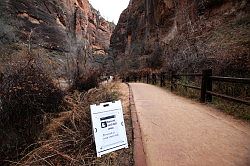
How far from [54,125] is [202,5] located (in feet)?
44.9

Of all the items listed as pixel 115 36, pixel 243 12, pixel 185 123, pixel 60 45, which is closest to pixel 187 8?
pixel 243 12

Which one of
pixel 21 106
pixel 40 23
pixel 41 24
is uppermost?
pixel 40 23

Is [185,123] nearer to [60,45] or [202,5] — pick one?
[202,5]

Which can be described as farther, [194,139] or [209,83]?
[209,83]

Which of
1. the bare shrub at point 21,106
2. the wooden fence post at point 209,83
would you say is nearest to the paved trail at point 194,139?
the wooden fence post at point 209,83

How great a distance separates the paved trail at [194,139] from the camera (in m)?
2.99

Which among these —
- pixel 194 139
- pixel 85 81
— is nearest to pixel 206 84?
pixel 194 139

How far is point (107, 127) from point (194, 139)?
140 cm

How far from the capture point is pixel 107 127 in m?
3.18

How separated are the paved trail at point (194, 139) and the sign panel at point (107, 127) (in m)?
0.43

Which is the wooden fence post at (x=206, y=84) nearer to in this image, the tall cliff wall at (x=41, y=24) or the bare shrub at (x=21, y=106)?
the bare shrub at (x=21, y=106)

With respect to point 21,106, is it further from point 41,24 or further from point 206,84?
point 41,24

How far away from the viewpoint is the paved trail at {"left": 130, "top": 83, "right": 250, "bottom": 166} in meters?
2.99

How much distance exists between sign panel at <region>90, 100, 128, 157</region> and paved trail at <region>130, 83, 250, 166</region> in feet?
1.40
